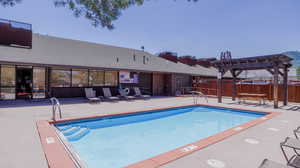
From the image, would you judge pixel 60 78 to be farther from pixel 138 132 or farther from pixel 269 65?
pixel 269 65

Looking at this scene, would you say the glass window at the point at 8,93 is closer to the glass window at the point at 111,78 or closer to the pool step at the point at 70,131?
the glass window at the point at 111,78

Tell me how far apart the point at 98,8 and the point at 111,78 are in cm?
1061

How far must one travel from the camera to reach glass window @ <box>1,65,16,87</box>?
31.1 ft

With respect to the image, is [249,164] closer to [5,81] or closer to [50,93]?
[50,93]

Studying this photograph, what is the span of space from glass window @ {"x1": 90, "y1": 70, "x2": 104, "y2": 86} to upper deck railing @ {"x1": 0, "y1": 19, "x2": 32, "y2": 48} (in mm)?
4503

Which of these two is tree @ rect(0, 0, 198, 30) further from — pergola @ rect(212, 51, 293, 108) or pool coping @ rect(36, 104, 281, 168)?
pergola @ rect(212, 51, 293, 108)

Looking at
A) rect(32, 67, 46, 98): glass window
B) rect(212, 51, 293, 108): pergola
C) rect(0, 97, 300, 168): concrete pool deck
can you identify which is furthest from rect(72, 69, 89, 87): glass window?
rect(212, 51, 293, 108): pergola

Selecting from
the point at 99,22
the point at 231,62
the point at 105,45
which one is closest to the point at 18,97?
the point at 105,45

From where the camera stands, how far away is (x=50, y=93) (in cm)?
1078

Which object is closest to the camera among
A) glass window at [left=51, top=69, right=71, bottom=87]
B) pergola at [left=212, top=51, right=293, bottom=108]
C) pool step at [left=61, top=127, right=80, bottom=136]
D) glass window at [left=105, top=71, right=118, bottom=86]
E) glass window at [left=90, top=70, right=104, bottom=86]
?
pool step at [left=61, top=127, right=80, bottom=136]

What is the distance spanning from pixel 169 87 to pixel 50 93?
10.4m

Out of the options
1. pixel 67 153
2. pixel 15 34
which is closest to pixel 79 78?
pixel 15 34

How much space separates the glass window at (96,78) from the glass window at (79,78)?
1.26 feet

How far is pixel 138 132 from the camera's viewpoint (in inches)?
236
